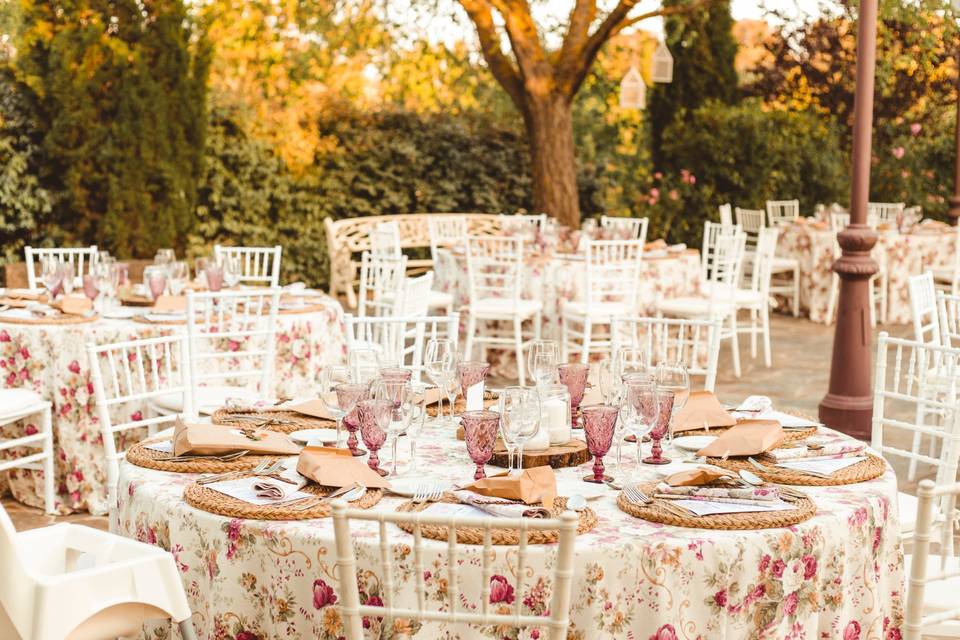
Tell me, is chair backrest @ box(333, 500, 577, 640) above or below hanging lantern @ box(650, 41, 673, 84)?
below

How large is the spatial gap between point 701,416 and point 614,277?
446 centimetres

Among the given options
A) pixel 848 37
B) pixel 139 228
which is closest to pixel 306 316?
pixel 139 228

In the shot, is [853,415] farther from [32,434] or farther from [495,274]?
[32,434]

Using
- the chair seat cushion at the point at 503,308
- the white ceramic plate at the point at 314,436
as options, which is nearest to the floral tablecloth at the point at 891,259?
the chair seat cushion at the point at 503,308

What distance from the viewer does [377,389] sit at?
2584 millimetres

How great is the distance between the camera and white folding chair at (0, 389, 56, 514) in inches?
186

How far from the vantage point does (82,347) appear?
4926 millimetres

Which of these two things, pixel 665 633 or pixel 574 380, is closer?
pixel 665 633

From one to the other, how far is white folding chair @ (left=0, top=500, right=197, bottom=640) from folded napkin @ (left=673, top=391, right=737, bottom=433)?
1394mm

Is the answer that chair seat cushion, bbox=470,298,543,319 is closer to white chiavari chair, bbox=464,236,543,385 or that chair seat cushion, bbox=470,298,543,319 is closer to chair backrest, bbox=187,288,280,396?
white chiavari chair, bbox=464,236,543,385

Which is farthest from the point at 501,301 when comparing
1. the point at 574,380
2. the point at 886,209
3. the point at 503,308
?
the point at 886,209

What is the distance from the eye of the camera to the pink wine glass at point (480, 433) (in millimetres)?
2480

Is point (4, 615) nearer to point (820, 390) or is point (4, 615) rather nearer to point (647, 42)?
point (820, 390)

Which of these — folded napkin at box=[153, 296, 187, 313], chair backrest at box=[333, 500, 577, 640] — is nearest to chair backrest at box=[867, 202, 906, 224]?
folded napkin at box=[153, 296, 187, 313]
